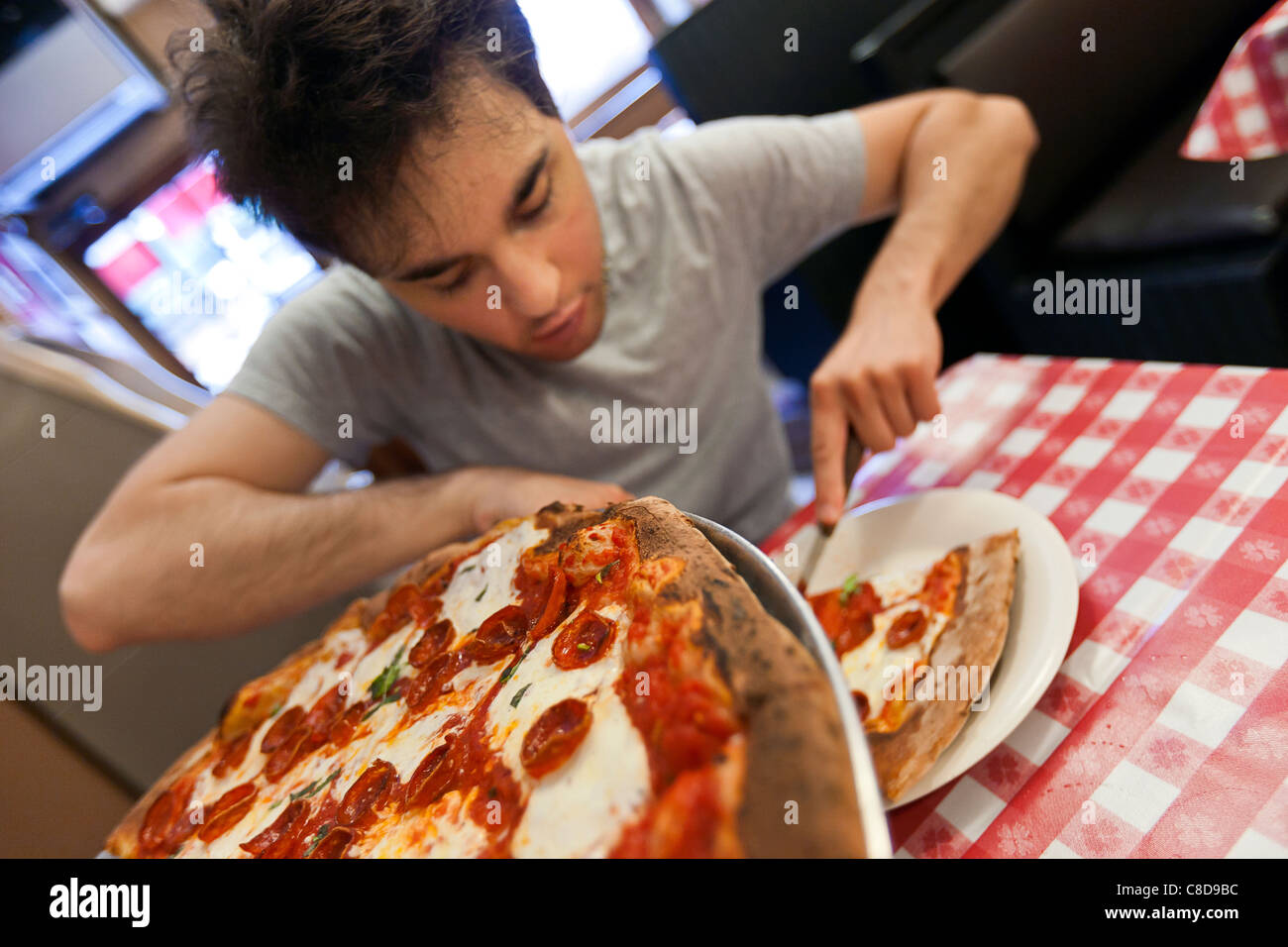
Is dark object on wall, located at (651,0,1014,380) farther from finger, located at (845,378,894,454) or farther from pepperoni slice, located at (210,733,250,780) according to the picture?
pepperoni slice, located at (210,733,250,780)

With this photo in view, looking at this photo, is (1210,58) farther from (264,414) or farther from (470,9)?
(264,414)

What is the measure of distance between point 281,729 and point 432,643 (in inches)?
11.7

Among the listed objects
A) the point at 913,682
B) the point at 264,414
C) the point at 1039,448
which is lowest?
the point at 1039,448

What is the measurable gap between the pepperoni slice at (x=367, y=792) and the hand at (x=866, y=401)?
2.17 feet

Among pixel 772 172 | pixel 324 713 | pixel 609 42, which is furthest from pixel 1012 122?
pixel 609 42

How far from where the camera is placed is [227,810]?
2.97ft

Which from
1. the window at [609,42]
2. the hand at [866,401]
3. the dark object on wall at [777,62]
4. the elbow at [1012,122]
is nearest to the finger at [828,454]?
the hand at [866,401]

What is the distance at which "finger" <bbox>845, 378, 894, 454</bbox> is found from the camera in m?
1.11

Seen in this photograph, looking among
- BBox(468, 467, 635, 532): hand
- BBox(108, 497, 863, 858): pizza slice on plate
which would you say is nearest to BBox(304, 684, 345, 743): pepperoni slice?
BBox(108, 497, 863, 858): pizza slice on plate

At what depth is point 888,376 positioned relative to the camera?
111 centimetres

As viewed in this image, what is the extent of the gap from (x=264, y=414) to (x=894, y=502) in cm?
115

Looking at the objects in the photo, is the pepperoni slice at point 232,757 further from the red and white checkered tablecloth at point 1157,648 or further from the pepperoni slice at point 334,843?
the red and white checkered tablecloth at point 1157,648

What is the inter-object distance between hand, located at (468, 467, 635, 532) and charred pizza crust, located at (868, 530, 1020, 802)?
45 centimetres
